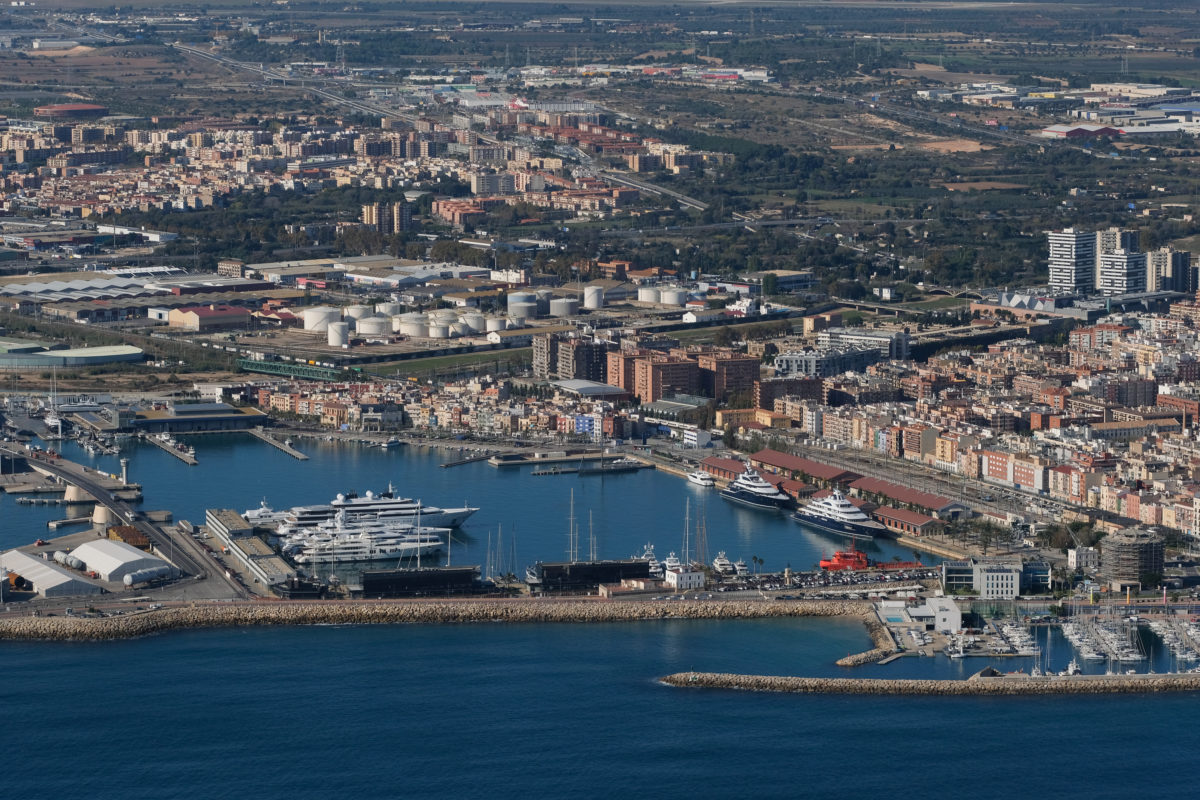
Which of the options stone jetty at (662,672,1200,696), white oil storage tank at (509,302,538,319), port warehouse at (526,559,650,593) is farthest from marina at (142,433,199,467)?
stone jetty at (662,672,1200,696)

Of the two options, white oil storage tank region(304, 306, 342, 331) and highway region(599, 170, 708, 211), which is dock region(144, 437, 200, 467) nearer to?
Result: white oil storage tank region(304, 306, 342, 331)

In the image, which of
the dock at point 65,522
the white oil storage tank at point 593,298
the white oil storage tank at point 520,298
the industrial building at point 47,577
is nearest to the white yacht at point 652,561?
the industrial building at point 47,577

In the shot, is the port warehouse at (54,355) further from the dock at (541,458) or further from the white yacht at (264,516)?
the white yacht at (264,516)

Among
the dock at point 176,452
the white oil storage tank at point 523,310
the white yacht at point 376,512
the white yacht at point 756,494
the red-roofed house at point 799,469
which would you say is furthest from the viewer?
the white oil storage tank at point 523,310

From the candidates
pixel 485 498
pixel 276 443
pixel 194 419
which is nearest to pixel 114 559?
pixel 485 498

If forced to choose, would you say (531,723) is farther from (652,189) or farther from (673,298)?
(652,189)
